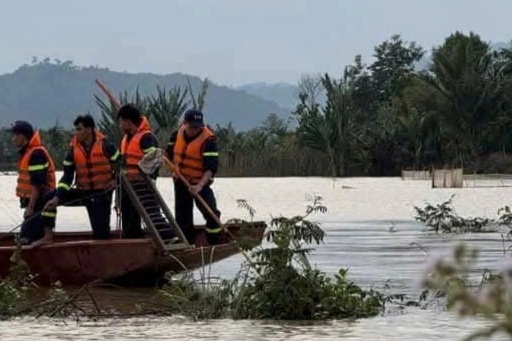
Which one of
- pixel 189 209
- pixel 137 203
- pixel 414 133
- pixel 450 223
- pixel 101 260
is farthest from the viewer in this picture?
pixel 414 133

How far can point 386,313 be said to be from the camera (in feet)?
31.8

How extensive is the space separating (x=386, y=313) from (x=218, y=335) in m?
1.65

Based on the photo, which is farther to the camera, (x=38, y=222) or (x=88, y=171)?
(x=38, y=222)

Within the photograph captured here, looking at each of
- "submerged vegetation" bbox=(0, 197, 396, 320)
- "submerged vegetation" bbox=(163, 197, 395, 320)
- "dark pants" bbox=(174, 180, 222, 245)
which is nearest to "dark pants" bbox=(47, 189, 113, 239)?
"dark pants" bbox=(174, 180, 222, 245)

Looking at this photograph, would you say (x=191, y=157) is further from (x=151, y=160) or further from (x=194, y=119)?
(x=151, y=160)

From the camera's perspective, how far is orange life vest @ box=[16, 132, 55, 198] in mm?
11875

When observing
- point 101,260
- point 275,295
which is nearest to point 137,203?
point 101,260

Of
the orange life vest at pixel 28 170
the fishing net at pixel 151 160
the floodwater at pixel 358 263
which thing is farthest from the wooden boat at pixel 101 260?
the floodwater at pixel 358 263

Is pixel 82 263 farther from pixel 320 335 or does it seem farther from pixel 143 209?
pixel 320 335

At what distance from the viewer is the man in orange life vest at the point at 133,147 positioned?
1177 centimetres

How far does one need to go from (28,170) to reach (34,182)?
0.40 ft

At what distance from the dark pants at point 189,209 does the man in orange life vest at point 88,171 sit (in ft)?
2.88

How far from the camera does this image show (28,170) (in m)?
11.9

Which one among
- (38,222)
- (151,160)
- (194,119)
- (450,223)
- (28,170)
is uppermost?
(194,119)
